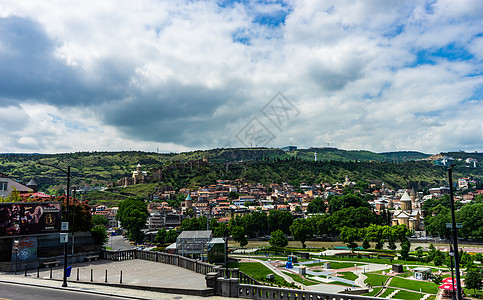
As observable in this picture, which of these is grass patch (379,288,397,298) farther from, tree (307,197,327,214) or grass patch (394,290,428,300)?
tree (307,197,327,214)

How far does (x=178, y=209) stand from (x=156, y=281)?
136m

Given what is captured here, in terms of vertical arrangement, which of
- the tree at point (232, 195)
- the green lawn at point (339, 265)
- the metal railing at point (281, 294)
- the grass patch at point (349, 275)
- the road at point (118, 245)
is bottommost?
the road at point (118, 245)

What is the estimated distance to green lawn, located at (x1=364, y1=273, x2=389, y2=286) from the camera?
140 ft

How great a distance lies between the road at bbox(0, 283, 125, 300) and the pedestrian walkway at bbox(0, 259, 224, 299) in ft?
2.59

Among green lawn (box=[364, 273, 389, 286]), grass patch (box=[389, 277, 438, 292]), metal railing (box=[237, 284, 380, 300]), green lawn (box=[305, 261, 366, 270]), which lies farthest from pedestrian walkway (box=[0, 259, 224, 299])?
green lawn (box=[305, 261, 366, 270])

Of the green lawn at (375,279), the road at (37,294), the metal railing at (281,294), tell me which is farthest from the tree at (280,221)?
the metal railing at (281,294)

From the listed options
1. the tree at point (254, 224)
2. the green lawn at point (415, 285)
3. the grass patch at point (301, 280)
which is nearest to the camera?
the green lawn at point (415, 285)

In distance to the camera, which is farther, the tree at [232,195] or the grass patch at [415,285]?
the tree at [232,195]

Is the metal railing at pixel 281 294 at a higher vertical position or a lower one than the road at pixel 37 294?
higher

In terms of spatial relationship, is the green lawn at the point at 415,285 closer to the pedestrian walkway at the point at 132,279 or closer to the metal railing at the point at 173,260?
the metal railing at the point at 173,260

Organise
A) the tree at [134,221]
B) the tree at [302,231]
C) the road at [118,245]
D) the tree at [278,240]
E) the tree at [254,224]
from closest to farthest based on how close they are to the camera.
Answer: the tree at [278,240] < the road at [118,245] < the tree at [134,221] < the tree at [302,231] < the tree at [254,224]

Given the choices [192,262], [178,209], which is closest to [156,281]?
[192,262]

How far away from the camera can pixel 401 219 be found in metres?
120

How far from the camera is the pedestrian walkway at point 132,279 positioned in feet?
58.9
